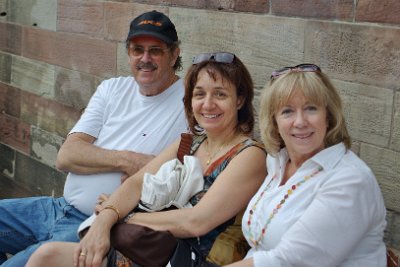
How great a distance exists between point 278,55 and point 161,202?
45.7 inches

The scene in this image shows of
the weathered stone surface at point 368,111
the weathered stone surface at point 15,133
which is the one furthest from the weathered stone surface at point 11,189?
the weathered stone surface at point 368,111

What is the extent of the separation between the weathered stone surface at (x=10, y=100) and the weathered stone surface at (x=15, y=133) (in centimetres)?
6

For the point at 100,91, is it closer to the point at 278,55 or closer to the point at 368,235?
the point at 278,55

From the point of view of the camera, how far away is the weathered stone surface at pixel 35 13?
594 cm

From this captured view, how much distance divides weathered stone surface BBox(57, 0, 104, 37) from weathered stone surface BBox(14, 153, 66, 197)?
1.22 meters

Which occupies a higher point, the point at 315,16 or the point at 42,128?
the point at 315,16

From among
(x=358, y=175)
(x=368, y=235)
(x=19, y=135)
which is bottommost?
(x=19, y=135)

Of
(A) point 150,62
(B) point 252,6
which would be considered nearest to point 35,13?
(A) point 150,62

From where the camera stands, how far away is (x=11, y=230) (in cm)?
376

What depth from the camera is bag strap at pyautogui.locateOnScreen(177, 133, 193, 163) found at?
10.8ft

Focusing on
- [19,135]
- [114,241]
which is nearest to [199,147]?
[114,241]

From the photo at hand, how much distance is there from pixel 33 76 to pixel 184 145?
131 inches

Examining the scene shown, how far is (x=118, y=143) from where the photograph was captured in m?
3.85

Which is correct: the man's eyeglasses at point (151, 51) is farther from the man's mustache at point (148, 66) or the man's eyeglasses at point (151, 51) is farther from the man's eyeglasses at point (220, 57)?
the man's eyeglasses at point (220, 57)
